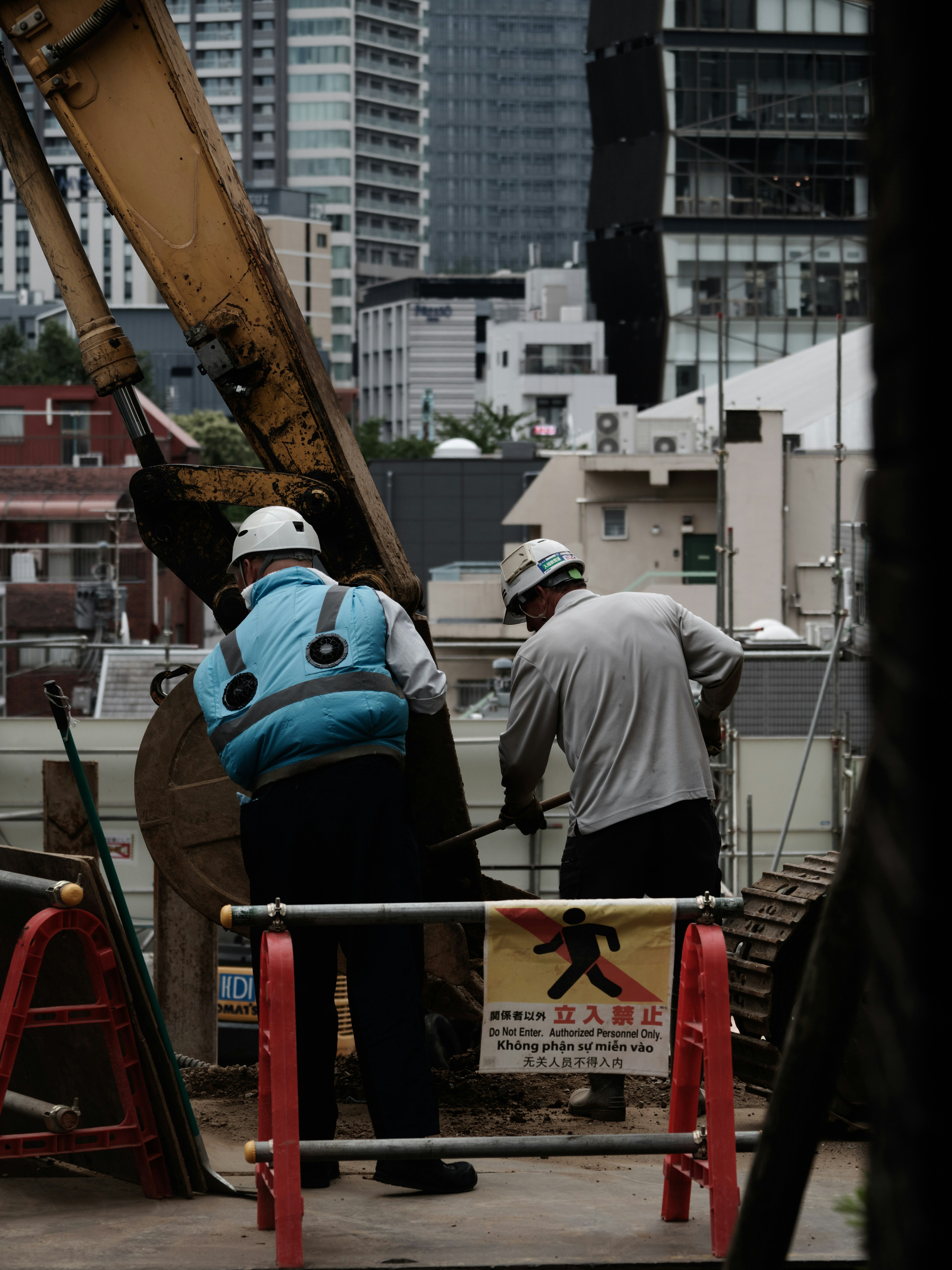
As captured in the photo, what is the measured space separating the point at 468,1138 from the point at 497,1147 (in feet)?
0.23

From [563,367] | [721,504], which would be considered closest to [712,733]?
[721,504]

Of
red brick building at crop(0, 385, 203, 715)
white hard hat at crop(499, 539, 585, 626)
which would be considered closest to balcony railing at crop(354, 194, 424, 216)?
red brick building at crop(0, 385, 203, 715)

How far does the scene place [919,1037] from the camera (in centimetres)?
86

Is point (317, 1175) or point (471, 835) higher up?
point (471, 835)

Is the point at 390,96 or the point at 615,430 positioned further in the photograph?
the point at 390,96

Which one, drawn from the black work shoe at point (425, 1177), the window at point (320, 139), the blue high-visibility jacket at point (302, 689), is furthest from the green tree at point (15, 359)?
the black work shoe at point (425, 1177)

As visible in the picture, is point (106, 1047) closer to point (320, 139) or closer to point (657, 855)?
point (657, 855)

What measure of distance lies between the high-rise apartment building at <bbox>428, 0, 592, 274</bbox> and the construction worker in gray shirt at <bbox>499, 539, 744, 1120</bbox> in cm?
19059

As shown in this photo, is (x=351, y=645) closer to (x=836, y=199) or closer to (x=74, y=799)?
(x=74, y=799)

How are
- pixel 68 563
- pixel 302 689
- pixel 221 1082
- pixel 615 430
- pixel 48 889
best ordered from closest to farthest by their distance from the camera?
1. pixel 48 889
2. pixel 302 689
3. pixel 221 1082
4. pixel 615 430
5. pixel 68 563

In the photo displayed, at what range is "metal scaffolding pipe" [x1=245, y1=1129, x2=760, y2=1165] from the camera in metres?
3.39

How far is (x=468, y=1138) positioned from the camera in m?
3.41

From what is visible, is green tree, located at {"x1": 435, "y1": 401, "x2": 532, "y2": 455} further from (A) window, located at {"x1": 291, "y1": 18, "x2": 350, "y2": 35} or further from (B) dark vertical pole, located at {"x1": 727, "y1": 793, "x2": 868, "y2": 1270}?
(B) dark vertical pole, located at {"x1": 727, "y1": 793, "x2": 868, "y2": 1270}

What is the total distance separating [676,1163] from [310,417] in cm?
287
